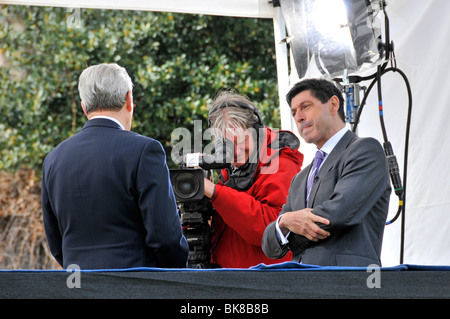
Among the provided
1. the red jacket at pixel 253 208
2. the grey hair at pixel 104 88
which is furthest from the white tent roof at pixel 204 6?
the grey hair at pixel 104 88

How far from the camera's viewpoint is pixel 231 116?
2545 mm

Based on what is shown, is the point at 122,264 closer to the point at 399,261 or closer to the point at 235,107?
the point at 235,107

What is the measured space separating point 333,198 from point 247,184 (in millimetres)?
655

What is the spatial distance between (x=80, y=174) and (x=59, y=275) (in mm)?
610

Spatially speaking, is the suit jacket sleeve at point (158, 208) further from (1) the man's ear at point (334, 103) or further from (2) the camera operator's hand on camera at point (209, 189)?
(1) the man's ear at point (334, 103)

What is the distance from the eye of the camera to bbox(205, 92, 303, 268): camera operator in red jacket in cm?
234

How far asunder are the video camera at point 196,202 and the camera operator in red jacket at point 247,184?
71mm

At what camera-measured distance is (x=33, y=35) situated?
24.3 feet

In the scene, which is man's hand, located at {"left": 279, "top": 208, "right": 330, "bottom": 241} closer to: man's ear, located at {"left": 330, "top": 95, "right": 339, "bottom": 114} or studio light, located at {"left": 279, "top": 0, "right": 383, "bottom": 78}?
man's ear, located at {"left": 330, "top": 95, "right": 339, "bottom": 114}

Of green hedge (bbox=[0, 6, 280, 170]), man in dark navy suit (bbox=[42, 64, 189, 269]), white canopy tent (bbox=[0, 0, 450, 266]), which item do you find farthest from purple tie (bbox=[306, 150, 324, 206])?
green hedge (bbox=[0, 6, 280, 170])

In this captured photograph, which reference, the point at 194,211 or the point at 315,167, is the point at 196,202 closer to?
the point at 194,211

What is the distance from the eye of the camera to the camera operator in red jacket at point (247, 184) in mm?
2344

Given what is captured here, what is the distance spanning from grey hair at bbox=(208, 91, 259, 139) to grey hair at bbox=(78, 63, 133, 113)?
0.75m

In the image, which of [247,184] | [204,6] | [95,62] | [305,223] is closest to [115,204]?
[305,223]
